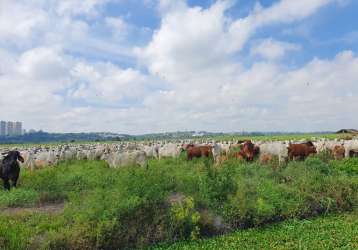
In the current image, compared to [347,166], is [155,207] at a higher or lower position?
lower

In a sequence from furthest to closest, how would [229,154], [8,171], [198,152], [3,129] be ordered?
[3,129] < [198,152] < [229,154] < [8,171]

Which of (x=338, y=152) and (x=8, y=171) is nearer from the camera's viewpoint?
(x=8, y=171)

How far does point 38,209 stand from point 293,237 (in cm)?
723

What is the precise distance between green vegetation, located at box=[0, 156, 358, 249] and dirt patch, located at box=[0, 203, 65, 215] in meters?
0.04

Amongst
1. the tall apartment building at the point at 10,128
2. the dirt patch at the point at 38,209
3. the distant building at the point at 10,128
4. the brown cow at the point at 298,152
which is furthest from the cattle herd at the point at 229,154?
the tall apartment building at the point at 10,128

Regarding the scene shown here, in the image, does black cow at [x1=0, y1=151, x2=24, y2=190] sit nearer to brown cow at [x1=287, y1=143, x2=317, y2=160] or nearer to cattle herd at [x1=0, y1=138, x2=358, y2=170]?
cattle herd at [x1=0, y1=138, x2=358, y2=170]

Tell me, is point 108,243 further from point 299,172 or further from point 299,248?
point 299,172

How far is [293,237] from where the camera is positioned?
9.12 metres

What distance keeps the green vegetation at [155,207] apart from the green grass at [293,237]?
0.30m

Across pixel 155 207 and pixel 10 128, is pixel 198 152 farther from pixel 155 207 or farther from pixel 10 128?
pixel 10 128

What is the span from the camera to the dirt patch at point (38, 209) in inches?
407

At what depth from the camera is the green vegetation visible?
8.44 meters

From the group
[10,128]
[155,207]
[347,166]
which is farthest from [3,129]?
[155,207]

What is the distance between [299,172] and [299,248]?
5671 mm
